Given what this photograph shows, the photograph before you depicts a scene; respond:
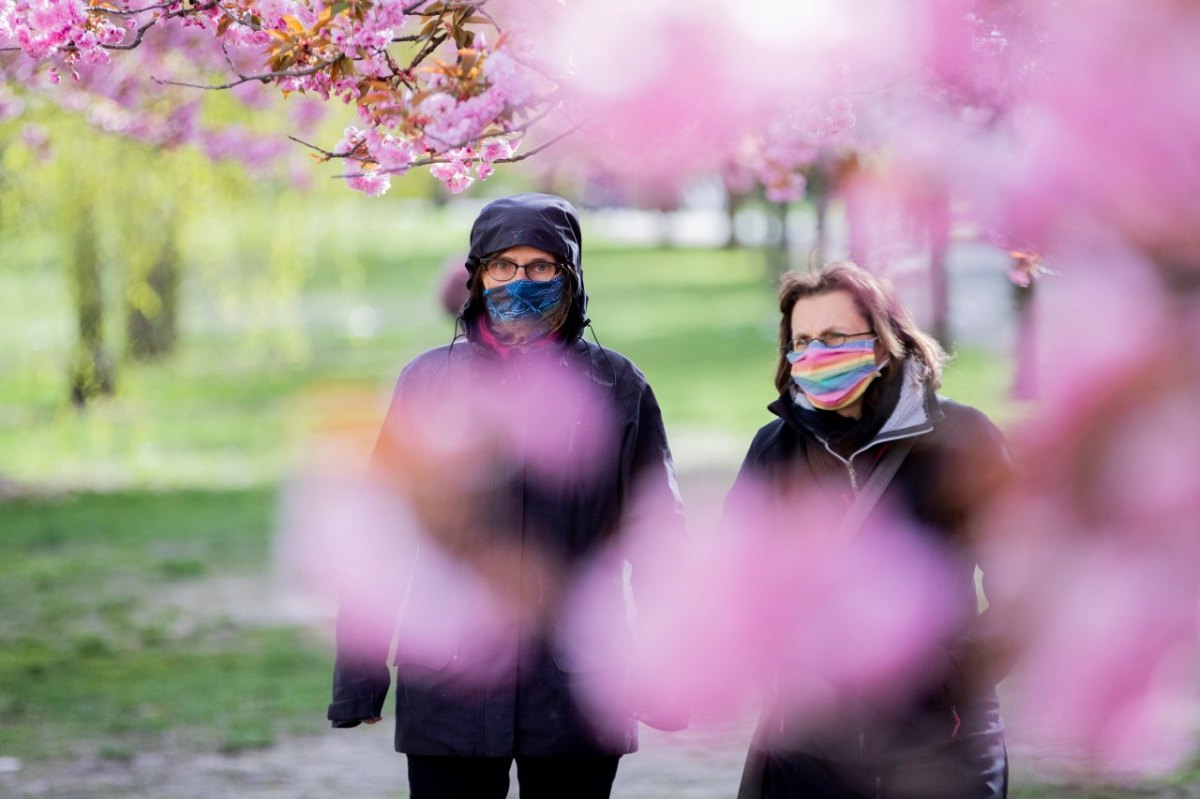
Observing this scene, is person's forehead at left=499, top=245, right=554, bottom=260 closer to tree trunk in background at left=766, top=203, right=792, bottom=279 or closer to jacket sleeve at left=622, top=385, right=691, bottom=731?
jacket sleeve at left=622, top=385, right=691, bottom=731

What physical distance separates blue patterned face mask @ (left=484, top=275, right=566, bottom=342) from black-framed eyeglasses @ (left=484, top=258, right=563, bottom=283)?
0.05 feet

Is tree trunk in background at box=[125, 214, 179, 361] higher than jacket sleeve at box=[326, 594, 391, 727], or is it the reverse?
jacket sleeve at box=[326, 594, 391, 727]

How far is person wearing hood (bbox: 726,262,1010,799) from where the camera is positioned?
10.8 feet

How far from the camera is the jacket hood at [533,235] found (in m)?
3.54

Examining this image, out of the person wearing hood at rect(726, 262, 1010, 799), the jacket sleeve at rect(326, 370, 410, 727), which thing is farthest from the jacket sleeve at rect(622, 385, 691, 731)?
the jacket sleeve at rect(326, 370, 410, 727)

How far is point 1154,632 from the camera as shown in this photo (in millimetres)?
1578

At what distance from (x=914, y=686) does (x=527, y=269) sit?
3.76 feet

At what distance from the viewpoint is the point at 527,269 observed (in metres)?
3.57

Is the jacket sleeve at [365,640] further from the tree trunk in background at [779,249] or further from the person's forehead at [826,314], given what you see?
the tree trunk in background at [779,249]

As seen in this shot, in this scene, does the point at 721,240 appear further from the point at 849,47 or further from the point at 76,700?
the point at 849,47

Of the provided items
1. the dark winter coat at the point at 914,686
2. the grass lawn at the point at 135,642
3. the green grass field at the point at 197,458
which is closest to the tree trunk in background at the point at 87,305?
the green grass field at the point at 197,458

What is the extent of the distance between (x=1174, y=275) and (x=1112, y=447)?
0.53 ft

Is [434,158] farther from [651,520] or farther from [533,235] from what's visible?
[651,520]

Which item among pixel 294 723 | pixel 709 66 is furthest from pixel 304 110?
pixel 709 66
